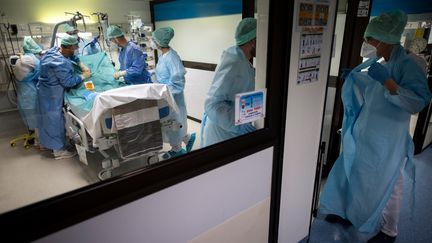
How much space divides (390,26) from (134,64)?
2.80m

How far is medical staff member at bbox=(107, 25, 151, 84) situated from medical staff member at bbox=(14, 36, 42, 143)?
3.90 ft

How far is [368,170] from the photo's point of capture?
1.86 meters

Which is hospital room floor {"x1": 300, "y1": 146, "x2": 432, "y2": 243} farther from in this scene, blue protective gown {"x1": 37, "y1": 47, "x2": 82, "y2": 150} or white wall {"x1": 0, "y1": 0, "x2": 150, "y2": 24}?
white wall {"x1": 0, "y1": 0, "x2": 150, "y2": 24}

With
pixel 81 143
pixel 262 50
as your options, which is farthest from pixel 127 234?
pixel 81 143

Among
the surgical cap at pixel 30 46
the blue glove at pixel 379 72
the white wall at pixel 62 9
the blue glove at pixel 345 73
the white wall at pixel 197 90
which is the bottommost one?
the white wall at pixel 197 90

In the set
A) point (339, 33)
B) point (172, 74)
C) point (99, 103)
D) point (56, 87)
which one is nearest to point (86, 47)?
point (56, 87)

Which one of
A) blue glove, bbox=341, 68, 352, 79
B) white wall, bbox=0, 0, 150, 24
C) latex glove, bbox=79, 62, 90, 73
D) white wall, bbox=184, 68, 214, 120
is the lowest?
white wall, bbox=184, 68, 214, 120

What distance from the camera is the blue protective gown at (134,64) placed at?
11.1ft

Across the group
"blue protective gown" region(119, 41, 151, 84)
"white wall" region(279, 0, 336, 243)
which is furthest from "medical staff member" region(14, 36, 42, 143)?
"white wall" region(279, 0, 336, 243)

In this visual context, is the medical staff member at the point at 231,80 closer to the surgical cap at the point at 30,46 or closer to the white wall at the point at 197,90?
the white wall at the point at 197,90

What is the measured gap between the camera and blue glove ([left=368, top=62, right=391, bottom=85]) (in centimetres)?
163

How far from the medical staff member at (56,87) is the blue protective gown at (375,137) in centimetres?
318

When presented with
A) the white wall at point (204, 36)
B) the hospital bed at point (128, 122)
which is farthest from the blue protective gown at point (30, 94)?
the white wall at point (204, 36)

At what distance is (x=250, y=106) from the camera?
1330 millimetres
